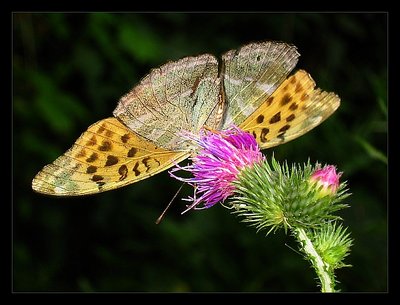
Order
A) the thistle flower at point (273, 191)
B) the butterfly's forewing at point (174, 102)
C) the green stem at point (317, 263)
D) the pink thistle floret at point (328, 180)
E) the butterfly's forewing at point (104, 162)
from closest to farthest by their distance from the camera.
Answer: the green stem at point (317, 263) < the thistle flower at point (273, 191) < the pink thistle floret at point (328, 180) < the butterfly's forewing at point (104, 162) < the butterfly's forewing at point (174, 102)

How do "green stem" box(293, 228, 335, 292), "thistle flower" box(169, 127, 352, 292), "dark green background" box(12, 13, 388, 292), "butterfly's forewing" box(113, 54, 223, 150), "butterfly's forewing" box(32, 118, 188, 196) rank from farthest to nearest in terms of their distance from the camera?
"dark green background" box(12, 13, 388, 292) < "butterfly's forewing" box(113, 54, 223, 150) < "butterfly's forewing" box(32, 118, 188, 196) < "thistle flower" box(169, 127, 352, 292) < "green stem" box(293, 228, 335, 292)

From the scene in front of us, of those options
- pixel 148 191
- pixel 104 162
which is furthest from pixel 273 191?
pixel 148 191

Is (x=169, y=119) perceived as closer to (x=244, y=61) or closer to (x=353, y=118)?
(x=244, y=61)

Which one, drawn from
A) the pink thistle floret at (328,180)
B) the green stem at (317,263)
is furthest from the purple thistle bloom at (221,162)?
the green stem at (317,263)

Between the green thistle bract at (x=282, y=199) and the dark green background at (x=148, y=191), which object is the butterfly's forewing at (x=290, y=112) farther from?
the dark green background at (x=148, y=191)

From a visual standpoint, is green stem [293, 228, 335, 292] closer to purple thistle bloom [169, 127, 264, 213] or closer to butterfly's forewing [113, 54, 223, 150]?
purple thistle bloom [169, 127, 264, 213]

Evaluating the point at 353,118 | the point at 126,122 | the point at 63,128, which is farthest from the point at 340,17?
the point at 126,122

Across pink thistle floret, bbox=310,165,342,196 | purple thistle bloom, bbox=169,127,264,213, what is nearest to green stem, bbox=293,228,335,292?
pink thistle floret, bbox=310,165,342,196
